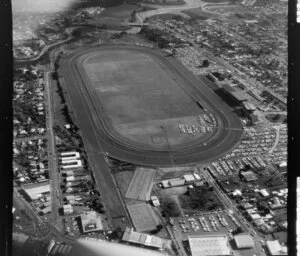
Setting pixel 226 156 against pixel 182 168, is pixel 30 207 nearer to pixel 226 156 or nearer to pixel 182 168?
pixel 182 168

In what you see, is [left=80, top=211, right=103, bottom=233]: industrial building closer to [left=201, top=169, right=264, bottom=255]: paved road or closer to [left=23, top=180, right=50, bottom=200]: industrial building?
[left=23, top=180, right=50, bottom=200]: industrial building

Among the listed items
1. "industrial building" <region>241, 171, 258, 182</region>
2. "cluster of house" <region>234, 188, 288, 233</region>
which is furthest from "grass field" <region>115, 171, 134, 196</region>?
"industrial building" <region>241, 171, 258, 182</region>

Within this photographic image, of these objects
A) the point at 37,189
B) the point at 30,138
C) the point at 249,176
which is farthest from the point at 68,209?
the point at 249,176

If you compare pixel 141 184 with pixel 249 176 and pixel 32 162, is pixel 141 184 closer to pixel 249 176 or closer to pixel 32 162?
pixel 249 176

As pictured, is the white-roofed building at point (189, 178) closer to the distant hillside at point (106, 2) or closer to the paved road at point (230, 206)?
the paved road at point (230, 206)

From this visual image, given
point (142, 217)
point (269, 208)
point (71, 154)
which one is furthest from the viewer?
point (71, 154)

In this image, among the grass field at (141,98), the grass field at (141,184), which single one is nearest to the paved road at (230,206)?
the grass field at (141,184)
